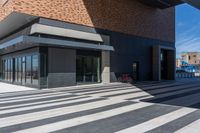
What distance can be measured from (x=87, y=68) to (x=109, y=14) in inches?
257

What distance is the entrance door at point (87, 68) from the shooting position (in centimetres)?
2301

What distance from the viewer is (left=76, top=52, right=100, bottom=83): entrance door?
75.5ft

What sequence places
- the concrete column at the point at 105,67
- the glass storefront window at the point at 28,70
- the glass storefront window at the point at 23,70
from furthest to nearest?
the concrete column at the point at 105,67 → the glass storefront window at the point at 28,70 → the glass storefront window at the point at 23,70

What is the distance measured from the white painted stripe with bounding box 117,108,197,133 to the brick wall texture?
1400 cm

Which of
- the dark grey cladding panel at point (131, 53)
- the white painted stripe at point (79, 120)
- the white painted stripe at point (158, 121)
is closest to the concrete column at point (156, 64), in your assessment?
the dark grey cladding panel at point (131, 53)

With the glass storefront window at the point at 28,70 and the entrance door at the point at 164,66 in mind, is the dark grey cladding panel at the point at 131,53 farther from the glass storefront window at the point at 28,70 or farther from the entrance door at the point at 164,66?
the glass storefront window at the point at 28,70

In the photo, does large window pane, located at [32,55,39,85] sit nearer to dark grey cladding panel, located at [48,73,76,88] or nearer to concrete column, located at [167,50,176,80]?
dark grey cladding panel, located at [48,73,76,88]

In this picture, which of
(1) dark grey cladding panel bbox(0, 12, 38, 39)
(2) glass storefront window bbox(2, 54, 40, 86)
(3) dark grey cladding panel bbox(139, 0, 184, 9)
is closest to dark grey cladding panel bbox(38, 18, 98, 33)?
(1) dark grey cladding panel bbox(0, 12, 38, 39)

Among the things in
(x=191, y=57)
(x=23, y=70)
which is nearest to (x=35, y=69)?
(x=23, y=70)

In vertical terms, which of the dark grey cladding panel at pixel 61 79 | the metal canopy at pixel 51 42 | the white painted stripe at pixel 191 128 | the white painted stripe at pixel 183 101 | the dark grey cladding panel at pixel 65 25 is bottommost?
the white painted stripe at pixel 191 128

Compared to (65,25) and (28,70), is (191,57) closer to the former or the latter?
(65,25)

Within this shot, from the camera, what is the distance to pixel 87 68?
23.9m

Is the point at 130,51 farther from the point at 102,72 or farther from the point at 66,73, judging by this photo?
the point at 66,73

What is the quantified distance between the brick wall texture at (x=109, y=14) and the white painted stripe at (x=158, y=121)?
45.9 feet
